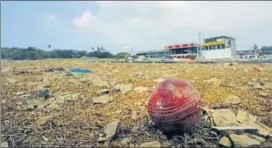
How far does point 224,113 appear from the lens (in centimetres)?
565

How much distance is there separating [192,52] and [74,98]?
4569 cm

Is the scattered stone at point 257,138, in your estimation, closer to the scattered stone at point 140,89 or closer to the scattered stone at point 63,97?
the scattered stone at point 140,89

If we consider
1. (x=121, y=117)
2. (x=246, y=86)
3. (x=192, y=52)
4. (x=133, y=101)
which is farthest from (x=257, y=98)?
(x=192, y=52)

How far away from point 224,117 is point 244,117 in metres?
0.41

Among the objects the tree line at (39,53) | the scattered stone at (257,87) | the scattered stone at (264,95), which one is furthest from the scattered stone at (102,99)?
the tree line at (39,53)

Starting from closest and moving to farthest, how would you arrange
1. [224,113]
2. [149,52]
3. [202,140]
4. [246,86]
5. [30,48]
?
[202,140], [224,113], [246,86], [30,48], [149,52]

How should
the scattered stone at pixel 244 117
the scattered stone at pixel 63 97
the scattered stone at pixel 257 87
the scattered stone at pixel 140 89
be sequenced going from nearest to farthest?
the scattered stone at pixel 244 117 < the scattered stone at pixel 63 97 < the scattered stone at pixel 140 89 < the scattered stone at pixel 257 87

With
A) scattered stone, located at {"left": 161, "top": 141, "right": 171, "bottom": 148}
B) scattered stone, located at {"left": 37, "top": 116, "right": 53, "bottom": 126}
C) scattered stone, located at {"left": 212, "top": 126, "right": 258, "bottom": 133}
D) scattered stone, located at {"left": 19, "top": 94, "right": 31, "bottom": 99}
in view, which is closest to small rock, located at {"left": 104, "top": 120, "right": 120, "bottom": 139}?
scattered stone, located at {"left": 161, "top": 141, "right": 171, "bottom": 148}

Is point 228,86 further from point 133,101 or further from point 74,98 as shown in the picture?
point 74,98

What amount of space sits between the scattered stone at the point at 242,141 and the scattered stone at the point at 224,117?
0.61 m

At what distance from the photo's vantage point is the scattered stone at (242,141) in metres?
4.32

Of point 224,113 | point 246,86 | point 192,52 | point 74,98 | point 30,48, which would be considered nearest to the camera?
point 224,113

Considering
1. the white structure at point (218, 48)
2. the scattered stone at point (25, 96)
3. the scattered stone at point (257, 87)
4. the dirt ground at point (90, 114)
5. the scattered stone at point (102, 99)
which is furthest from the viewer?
the white structure at point (218, 48)

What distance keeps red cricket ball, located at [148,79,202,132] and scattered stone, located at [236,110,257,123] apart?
114cm
